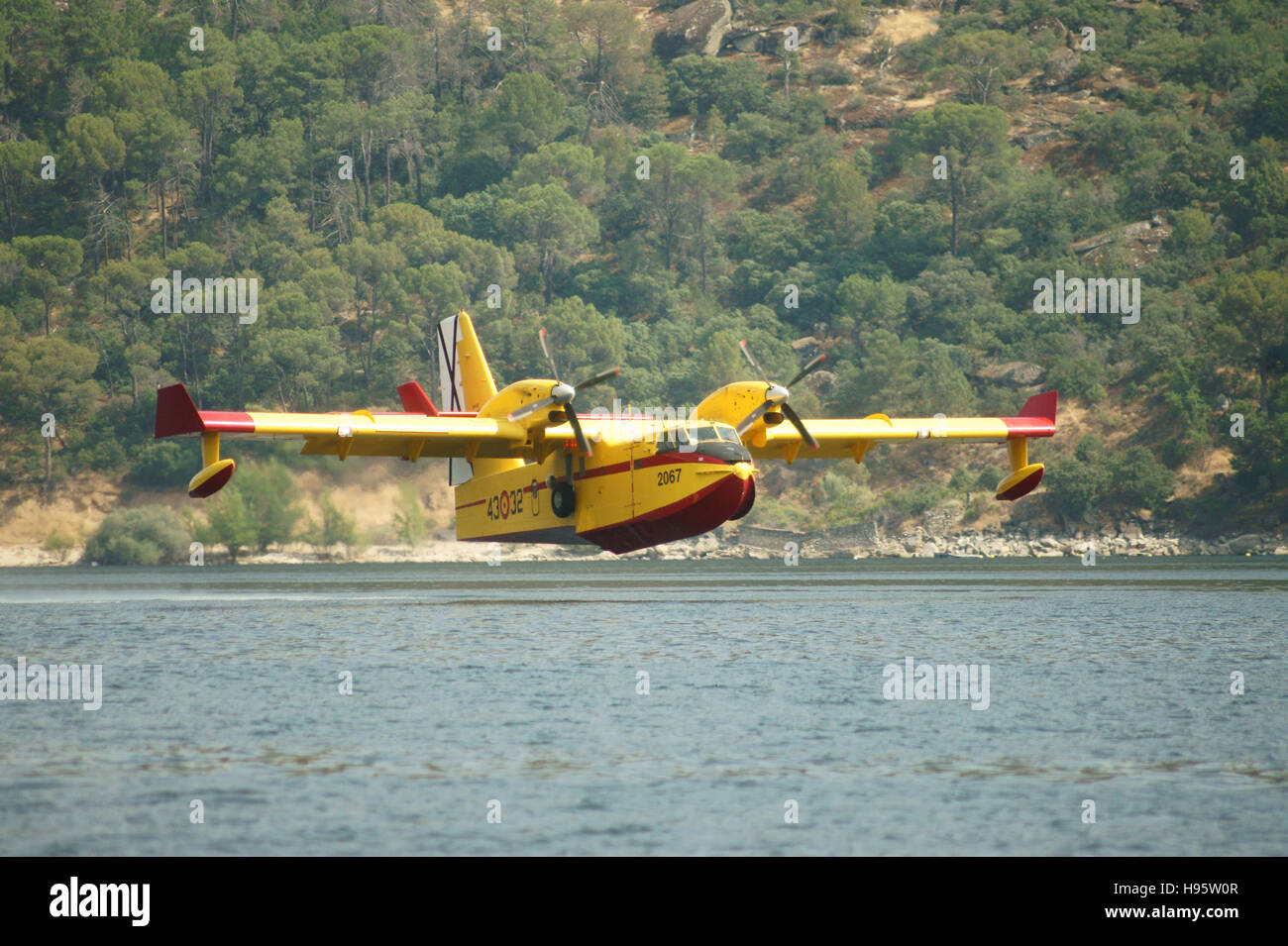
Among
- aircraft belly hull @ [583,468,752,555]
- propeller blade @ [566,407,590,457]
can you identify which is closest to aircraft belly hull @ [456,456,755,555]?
aircraft belly hull @ [583,468,752,555]

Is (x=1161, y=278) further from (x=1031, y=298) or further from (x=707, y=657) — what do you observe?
(x=707, y=657)

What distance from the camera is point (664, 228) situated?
440ft

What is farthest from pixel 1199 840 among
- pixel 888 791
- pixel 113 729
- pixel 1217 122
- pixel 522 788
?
pixel 1217 122

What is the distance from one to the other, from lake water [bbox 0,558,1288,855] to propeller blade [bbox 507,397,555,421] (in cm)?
624

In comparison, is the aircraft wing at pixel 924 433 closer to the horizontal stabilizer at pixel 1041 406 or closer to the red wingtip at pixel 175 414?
the horizontal stabilizer at pixel 1041 406

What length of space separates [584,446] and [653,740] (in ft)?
67.8

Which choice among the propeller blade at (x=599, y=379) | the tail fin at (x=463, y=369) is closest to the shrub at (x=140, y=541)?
the tail fin at (x=463, y=369)

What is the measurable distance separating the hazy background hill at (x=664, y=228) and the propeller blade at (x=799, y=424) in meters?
47.1

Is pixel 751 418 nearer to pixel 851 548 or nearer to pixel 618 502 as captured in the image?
pixel 618 502

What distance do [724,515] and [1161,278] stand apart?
90.8 metres

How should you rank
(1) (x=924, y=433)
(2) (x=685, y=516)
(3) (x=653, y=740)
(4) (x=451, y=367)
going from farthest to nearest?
(4) (x=451, y=367)
(1) (x=924, y=433)
(2) (x=685, y=516)
(3) (x=653, y=740)

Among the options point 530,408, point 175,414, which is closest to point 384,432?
point 530,408

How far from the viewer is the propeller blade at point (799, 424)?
1416 inches

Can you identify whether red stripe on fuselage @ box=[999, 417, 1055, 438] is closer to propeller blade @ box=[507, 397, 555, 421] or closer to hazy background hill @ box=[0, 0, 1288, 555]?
propeller blade @ box=[507, 397, 555, 421]
